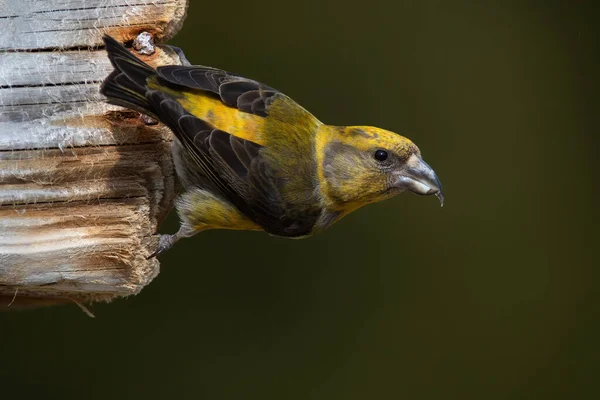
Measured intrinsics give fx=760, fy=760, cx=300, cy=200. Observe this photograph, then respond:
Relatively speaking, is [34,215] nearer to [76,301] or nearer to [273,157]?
[76,301]

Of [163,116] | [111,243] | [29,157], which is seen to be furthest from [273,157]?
[29,157]

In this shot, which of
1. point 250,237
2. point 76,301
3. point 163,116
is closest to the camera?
point 163,116

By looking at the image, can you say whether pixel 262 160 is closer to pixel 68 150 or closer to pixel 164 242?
pixel 164 242

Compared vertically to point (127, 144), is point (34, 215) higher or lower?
lower

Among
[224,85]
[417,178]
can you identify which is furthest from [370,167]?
[224,85]

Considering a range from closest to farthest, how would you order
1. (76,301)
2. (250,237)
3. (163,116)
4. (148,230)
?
(163,116) → (148,230) → (76,301) → (250,237)

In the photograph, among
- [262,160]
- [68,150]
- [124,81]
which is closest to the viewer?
[124,81]

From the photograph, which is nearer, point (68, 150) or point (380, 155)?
point (68, 150)
